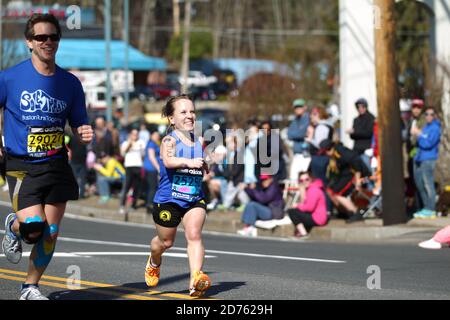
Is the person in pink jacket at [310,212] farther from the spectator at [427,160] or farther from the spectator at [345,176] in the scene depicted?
the spectator at [427,160]

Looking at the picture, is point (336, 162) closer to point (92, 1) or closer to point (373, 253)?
point (373, 253)

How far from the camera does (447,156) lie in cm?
2097

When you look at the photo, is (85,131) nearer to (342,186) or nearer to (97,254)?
(97,254)

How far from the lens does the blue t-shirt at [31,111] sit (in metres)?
8.68

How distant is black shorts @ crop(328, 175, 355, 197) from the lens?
63.6 feet

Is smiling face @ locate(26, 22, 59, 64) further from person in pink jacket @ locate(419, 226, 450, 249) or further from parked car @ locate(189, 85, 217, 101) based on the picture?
parked car @ locate(189, 85, 217, 101)

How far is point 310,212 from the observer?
Result: 18.8 metres

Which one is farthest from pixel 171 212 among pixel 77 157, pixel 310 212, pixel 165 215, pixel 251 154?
pixel 77 157

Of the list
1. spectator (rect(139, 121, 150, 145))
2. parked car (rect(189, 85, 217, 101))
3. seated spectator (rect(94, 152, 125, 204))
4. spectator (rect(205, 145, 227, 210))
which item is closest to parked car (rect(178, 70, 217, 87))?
parked car (rect(189, 85, 217, 101))

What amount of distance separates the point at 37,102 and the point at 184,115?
1.51m

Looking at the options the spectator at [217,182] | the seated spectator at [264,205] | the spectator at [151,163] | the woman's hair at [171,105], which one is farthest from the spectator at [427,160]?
the woman's hair at [171,105]

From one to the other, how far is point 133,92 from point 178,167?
66071 mm

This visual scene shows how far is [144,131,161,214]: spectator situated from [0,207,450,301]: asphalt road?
5.12m

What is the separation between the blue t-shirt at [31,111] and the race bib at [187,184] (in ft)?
3.98
